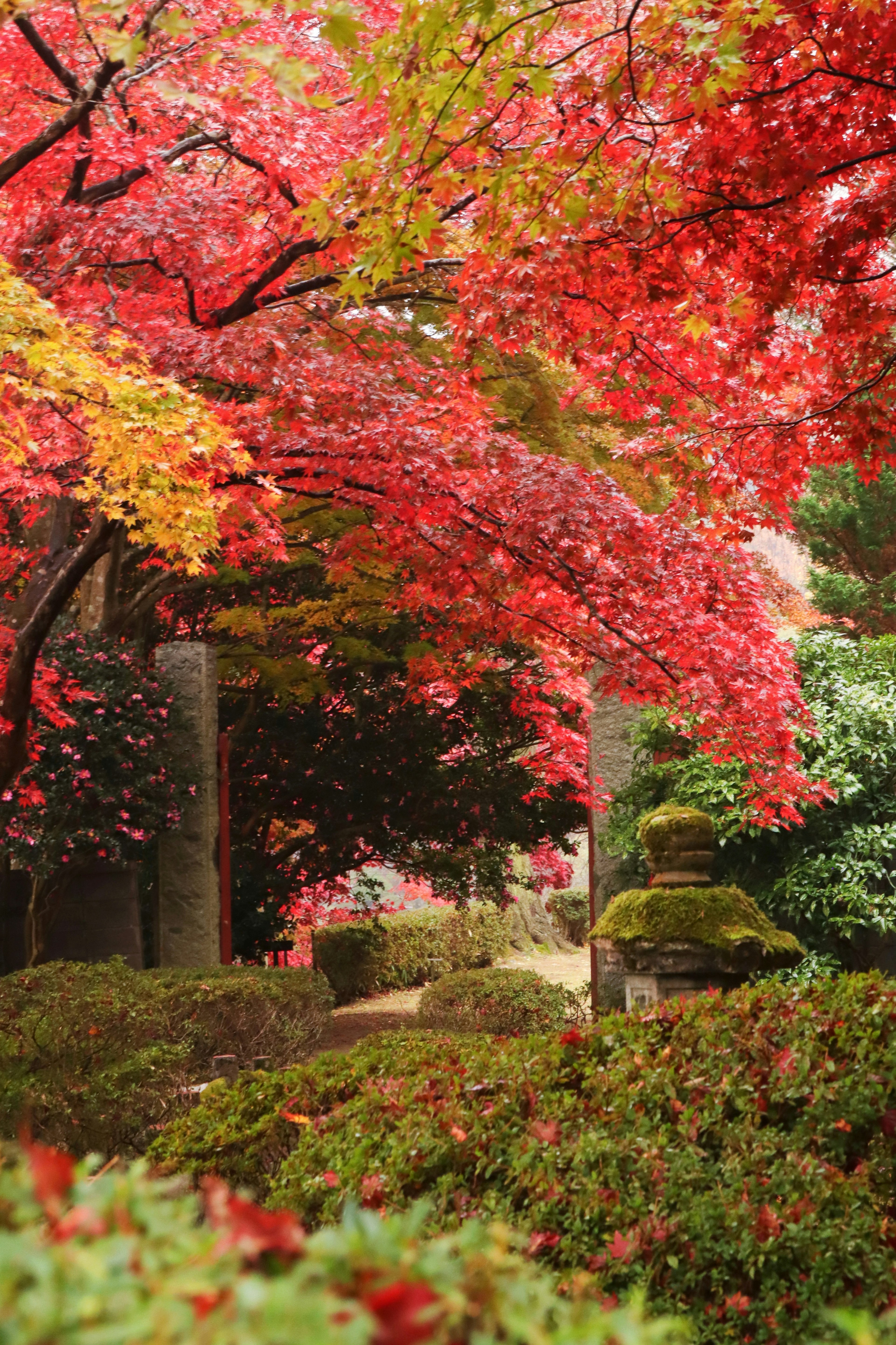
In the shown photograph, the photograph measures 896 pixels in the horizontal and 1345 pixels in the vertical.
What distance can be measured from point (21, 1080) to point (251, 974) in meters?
2.89

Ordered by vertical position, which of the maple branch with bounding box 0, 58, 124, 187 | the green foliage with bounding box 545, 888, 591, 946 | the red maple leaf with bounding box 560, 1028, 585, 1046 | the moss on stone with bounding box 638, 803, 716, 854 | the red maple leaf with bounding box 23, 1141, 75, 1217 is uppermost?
the maple branch with bounding box 0, 58, 124, 187

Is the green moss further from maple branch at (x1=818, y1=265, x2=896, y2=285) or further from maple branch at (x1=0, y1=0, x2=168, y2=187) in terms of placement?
maple branch at (x1=0, y1=0, x2=168, y2=187)

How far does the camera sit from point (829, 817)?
776cm

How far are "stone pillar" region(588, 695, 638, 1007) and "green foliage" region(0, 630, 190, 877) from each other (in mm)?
3370

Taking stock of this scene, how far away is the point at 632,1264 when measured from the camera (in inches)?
94.4

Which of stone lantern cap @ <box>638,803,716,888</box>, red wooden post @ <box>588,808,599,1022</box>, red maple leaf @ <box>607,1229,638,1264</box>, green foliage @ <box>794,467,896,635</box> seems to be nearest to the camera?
red maple leaf @ <box>607,1229,638,1264</box>

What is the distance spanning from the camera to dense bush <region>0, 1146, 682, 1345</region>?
74 centimetres

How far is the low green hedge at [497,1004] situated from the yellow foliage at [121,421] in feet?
16.3

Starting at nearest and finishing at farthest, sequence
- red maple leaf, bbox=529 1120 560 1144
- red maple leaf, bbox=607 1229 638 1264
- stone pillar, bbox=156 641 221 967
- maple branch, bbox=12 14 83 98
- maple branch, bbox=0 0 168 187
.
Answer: red maple leaf, bbox=607 1229 638 1264 → red maple leaf, bbox=529 1120 560 1144 → maple branch, bbox=12 14 83 98 → maple branch, bbox=0 0 168 187 → stone pillar, bbox=156 641 221 967

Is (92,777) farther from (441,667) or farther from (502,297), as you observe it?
(502,297)

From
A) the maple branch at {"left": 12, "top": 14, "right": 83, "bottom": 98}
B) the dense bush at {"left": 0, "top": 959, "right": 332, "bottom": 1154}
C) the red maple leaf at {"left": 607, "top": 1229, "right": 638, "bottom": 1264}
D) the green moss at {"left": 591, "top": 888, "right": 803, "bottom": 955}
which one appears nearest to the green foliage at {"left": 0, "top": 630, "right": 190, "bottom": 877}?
the dense bush at {"left": 0, "top": 959, "right": 332, "bottom": 1154}

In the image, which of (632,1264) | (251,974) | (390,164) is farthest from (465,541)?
(632,1264)

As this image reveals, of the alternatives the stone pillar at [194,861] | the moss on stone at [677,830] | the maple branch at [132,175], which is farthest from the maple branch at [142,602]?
the moss on stone at [677,830]

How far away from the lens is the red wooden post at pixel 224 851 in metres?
9.55
